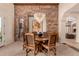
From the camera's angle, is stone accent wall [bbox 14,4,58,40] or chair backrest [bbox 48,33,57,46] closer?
chair backrest [bbox 48,33,57,46]

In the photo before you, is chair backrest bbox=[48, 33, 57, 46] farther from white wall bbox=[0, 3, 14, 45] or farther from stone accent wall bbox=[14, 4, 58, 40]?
stone accent wall bbox=[14, 4, 58, 40]

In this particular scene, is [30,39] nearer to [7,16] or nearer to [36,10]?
[7,16]

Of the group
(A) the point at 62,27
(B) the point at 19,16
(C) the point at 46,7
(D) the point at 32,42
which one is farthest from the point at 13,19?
(D) the point at 32,42

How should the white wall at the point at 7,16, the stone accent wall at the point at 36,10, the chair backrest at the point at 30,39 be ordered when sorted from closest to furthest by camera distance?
the chair backrest at the point at 30,39
the white wall at the point at 7,16
the stone accent wall at the point at 36,10

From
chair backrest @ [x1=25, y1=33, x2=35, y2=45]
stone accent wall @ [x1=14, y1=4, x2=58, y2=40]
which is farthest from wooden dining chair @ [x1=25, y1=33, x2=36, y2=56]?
stone accent wall @ [x1=14, y1=4, x2=58, y2=40]

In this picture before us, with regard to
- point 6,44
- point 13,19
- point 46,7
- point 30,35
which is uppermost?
point 46,7

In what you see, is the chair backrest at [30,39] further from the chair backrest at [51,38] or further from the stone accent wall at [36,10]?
the stone accent wall at [36,10]

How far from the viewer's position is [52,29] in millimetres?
9594

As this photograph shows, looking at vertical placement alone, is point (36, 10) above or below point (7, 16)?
above

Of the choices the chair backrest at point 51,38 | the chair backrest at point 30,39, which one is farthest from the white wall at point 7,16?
the chair backrest at point 51,38

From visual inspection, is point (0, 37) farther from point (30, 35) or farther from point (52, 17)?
point (52, 17)

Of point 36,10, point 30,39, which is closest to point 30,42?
point 30,39

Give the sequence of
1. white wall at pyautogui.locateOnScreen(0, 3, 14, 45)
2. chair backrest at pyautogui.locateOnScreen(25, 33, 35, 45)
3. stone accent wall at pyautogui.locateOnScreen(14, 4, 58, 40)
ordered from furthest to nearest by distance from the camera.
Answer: stone accent wall at pyautogui.locateOnScreen(14, 4, 58, 40) < white wall at pyautogui.locateOnScreen(0, 3, 14, 45) < chair backrest at pyautogui.locateOnScreen(25, 33, 35, 45)

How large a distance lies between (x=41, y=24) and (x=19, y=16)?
1.52 m
